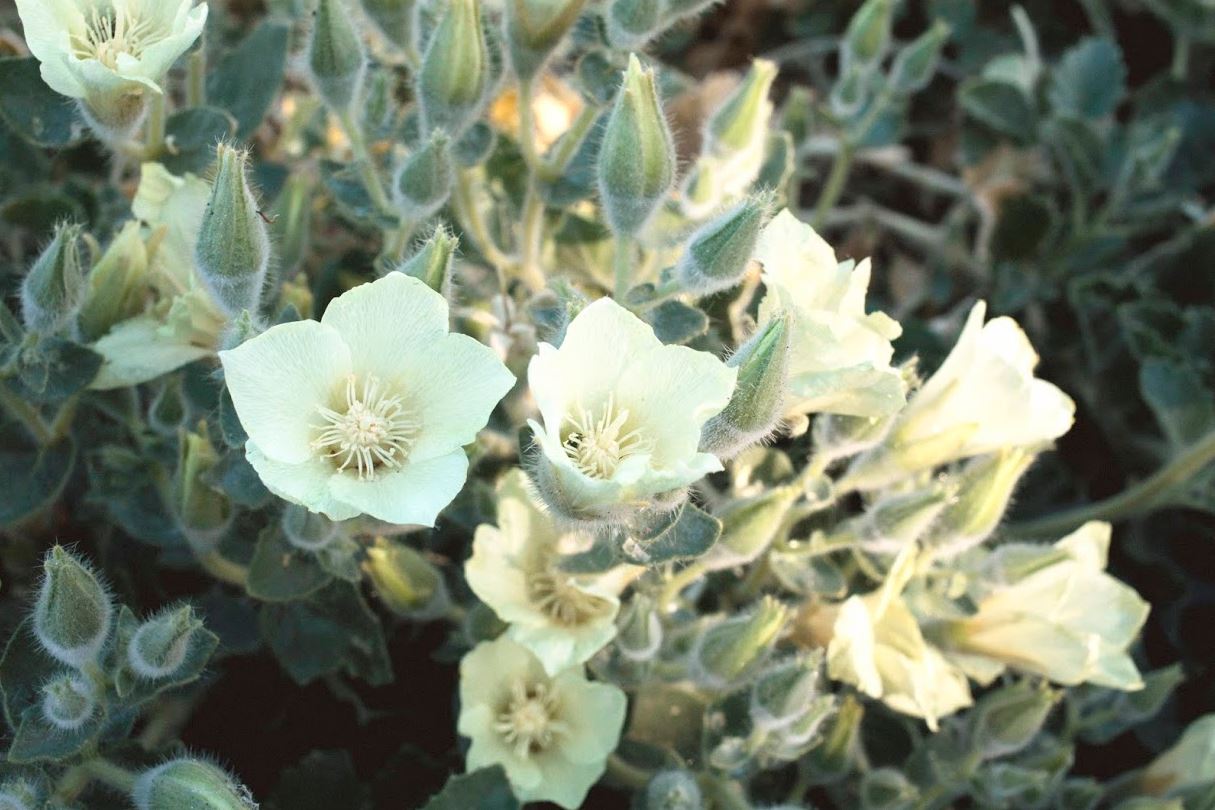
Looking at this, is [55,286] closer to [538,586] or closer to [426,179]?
[426,179]

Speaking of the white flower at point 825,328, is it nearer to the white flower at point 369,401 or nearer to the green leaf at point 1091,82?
the white flower at point 369,401

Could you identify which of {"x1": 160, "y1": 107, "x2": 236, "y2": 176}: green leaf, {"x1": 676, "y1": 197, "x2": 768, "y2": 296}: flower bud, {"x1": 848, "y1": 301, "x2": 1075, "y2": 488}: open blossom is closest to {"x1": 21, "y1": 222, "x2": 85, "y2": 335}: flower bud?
{"x1": 160, "y1": 107, "x2": 236, "y2": 176}: green leaf

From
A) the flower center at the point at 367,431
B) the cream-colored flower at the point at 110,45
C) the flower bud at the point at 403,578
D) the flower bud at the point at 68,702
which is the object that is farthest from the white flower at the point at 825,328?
the flower bud at the point at 68,702

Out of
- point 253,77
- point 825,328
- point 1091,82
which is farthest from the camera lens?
point 1091,82

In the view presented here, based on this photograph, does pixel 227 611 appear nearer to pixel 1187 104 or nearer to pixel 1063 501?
pixel 1063 501

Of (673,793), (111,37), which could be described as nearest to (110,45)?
(111,37)

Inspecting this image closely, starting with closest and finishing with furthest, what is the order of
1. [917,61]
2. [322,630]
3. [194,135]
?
[322,630], [194,135], [917,61]
